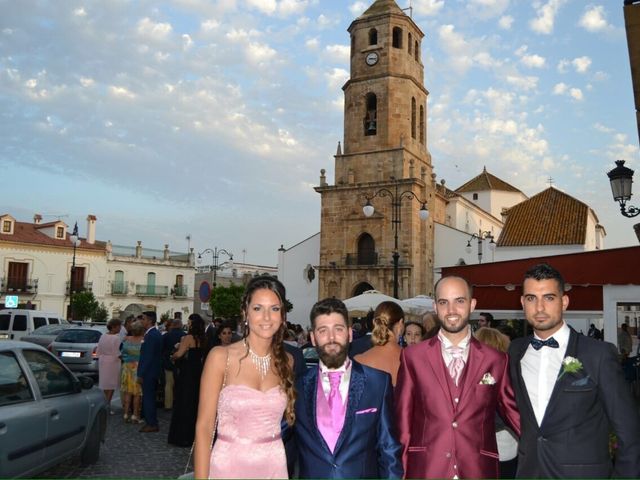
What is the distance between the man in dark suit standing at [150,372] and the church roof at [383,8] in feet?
98.6

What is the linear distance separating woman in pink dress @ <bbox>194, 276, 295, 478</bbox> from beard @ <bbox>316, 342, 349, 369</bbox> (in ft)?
0.72

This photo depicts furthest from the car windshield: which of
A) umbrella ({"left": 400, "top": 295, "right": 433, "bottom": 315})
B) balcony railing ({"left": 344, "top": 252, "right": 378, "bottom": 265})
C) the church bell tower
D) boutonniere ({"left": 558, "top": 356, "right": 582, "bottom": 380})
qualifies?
balcony railing ({"left": 344, "top": 252, "right": 378, "bottom": 265})

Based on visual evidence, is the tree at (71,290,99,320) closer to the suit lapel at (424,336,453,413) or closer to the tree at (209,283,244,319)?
the tree at (209,283,244,319)

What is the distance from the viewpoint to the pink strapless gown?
3.03 m

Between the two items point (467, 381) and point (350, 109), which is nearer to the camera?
point (467, 381)

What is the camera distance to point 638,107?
6.71 metres

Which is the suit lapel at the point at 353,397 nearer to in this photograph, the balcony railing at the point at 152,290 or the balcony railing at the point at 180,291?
the balcony railing at the point at 152,290

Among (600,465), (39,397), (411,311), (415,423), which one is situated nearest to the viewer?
(600,465)

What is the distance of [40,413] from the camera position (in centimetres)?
549

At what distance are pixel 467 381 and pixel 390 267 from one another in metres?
28.9

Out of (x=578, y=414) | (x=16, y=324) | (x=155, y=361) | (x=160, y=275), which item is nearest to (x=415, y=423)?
(x=578, y=414)

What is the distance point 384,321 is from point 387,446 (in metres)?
1.99

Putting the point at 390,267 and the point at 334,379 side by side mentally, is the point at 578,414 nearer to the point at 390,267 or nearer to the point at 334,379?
the point at 334,379

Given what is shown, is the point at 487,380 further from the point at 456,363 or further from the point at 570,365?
the point at 570,365
